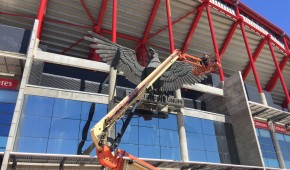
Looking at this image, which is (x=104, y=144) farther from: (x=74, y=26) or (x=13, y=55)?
(x=74, y=26)

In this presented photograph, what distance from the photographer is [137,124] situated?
82.6 ft

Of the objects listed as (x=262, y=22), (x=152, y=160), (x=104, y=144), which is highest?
(x=262, y=22)

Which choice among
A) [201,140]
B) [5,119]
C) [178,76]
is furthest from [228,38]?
[5,119]

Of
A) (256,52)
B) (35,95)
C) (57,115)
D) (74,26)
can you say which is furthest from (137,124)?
(256,52)

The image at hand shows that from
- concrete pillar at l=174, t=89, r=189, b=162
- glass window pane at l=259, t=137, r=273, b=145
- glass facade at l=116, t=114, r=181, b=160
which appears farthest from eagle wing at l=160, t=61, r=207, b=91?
glass window pane at l=259, t=137, r=273, b=145

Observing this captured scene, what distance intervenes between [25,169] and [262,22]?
44.8m

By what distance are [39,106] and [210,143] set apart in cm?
1728

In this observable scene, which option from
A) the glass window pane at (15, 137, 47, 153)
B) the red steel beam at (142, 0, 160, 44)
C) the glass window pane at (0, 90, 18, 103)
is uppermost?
the red steel beam at (142, 0, 160, 44)

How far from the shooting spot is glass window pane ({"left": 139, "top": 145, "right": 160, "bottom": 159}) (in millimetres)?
24047

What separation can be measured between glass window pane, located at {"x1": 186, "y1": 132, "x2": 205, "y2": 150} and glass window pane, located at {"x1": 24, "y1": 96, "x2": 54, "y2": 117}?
1345 cm

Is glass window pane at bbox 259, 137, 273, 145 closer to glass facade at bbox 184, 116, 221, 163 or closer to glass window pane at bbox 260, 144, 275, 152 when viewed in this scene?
glass window pane at bbox 260, 144, 275, 152

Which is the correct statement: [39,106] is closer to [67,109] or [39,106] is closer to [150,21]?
[67,109]

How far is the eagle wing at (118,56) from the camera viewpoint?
63.4 feet

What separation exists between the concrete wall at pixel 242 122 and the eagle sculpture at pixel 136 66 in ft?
30.6
